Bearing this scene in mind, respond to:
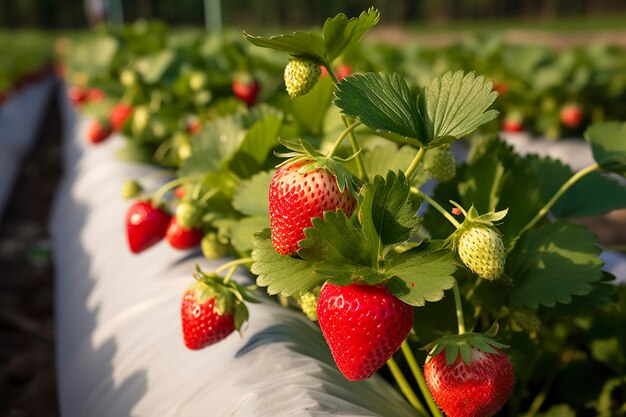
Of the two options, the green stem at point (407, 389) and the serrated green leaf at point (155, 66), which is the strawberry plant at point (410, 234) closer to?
the green stem at point (407, 389)

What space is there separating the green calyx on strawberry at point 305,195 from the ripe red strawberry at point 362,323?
93 millimetres

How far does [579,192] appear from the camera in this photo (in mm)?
1462

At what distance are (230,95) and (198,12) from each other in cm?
4907

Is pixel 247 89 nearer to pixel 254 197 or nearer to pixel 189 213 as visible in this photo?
pixel 189 213

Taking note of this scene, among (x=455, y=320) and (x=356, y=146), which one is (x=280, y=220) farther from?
(x=455, y=320)

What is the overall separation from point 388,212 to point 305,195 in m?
0.11

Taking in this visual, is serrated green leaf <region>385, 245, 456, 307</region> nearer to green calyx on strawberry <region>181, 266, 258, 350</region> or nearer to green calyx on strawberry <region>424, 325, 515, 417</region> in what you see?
green calyx on strawberry <region>424, 325, 515, 417</region>

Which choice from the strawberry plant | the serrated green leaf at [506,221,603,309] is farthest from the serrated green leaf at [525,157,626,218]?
the serrated green leaf at [506,221,603,309]

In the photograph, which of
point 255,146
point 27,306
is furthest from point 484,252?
point 27,306

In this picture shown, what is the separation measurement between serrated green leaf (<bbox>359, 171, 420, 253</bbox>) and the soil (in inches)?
75.2

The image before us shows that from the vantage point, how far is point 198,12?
50.1 meters

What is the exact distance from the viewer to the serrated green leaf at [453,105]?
100cm

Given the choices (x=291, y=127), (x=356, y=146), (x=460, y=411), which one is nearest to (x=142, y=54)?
(x=291, y=127)

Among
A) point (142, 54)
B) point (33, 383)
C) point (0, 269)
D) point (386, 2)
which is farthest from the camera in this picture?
point (386, 2)
